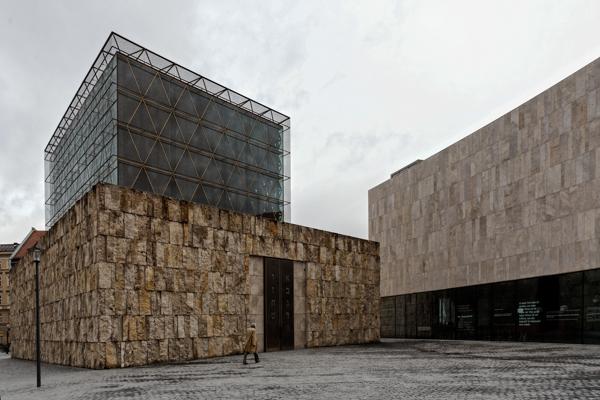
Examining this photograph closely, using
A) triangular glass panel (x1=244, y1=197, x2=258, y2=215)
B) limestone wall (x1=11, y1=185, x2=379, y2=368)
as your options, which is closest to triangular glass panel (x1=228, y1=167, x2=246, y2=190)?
triangular glass panel (x1=244, y1=197, x2=258, y2=215)

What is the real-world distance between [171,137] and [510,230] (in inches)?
860

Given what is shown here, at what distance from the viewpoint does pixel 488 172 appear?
37.9 metres

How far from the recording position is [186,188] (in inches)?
1512

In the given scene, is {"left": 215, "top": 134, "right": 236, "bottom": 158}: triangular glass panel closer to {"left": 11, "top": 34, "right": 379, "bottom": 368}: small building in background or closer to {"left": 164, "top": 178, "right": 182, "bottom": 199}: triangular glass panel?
{"left": 11, "top": 34, "right": 379, "bottom": 368}: small building in background

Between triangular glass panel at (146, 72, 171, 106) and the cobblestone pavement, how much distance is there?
20.3 m

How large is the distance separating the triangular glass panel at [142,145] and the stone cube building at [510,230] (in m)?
20.7

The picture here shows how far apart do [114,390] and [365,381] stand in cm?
616

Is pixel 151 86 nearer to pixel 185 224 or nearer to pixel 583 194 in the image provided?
pixel 185 224

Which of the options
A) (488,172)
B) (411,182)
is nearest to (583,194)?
(488,172)

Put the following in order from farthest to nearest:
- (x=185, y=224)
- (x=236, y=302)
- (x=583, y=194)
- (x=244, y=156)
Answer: (x=244, y=156), (x=583, y=194), (x=236, y=302), (x=185, y=224)

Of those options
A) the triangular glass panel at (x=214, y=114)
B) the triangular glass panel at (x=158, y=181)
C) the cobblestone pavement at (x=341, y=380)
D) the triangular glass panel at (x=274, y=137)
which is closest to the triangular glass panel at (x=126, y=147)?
the triangular glass panel at (x=158, y=181)

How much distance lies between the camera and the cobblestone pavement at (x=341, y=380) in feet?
41.1

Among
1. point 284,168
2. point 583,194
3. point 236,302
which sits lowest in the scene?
point 236,302

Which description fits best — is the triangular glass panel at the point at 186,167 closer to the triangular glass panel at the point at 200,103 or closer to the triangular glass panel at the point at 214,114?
the triangular glass panel at the point at 200,103
